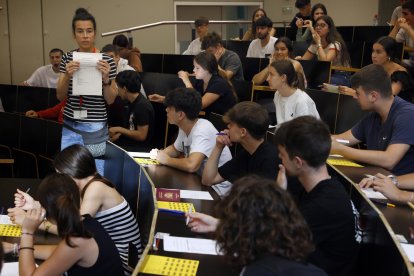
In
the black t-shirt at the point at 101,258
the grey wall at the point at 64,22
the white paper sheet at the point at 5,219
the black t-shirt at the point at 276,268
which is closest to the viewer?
the black t-shirt at the point at 276,268

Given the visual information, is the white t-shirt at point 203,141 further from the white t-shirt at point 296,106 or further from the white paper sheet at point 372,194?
the white paper sheet at point 372,194

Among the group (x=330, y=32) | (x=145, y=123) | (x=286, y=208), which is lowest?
(x=145, y=123)

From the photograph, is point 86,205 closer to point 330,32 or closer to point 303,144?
point 303,144

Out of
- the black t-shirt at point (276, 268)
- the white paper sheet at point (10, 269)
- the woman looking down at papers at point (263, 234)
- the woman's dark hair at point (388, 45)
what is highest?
the woman's dark hair at point (388, 45)

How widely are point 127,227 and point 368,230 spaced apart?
127 centimetres

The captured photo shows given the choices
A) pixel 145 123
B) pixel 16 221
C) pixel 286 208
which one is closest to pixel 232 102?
pixel 145 123

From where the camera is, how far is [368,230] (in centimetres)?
243

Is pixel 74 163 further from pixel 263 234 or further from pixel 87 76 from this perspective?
pixel 263 234

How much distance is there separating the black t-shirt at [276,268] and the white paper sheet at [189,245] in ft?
2.59

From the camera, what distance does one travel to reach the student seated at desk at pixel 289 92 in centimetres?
440

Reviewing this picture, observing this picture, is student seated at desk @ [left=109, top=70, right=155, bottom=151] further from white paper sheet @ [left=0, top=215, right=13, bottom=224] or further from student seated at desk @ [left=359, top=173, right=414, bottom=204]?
student seated at desk @ [left=359, top=173, right=414, bottom=204]

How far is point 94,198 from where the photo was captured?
9.14 ft

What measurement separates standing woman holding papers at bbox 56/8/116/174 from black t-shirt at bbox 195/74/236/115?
140 cm

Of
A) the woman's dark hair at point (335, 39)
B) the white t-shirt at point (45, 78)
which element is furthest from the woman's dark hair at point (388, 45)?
the white t-shirt at point (45, 78)
